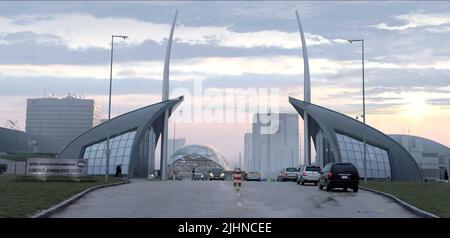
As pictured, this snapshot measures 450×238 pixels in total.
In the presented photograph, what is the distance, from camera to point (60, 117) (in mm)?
195125

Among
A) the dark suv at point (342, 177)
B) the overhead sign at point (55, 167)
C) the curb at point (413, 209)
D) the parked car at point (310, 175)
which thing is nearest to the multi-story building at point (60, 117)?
the overhead sign at point (55, 167)

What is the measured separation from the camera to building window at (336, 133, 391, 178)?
69.0 meters

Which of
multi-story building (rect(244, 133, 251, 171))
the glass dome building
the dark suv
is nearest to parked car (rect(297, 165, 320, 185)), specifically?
the dark suv

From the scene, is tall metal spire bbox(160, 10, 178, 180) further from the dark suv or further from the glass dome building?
the dark suv

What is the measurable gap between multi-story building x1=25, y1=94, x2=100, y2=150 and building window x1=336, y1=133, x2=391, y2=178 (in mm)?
138160

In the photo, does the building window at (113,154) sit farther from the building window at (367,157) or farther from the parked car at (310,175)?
the parked car at (310,175)

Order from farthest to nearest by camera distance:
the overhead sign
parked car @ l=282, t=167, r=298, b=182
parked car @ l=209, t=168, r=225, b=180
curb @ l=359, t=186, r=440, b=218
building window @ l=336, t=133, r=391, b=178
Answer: parked car @ l=209, t=168, r=225, b=180 → building window @ l=336, t=133, r=391, b=178 → parked car @ l=282, t=167, r=298, b=182 → the overhead sign → curb @ l=359, t=186, r=440, b=218

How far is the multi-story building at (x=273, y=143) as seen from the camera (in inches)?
5030

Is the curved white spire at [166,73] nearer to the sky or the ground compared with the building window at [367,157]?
nearer to the sky

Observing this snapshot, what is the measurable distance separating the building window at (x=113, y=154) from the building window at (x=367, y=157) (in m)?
26.3

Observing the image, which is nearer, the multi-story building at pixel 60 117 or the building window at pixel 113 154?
the building window at pixel 113 154

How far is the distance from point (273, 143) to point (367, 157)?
73.2 m
